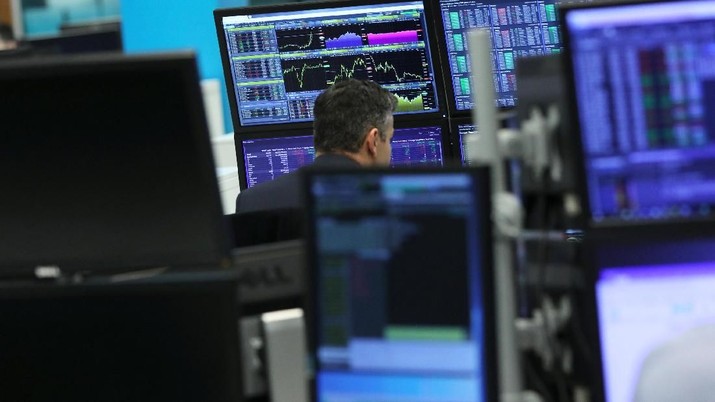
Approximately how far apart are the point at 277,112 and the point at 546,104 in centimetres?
223

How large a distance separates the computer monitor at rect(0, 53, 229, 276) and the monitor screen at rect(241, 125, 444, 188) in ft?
7.29

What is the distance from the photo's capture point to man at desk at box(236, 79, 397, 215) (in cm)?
346

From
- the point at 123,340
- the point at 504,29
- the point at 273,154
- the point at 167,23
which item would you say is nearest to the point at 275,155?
the point at 273,154

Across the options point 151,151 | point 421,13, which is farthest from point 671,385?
point 421,13

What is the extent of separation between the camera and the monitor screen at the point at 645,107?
1438 mm

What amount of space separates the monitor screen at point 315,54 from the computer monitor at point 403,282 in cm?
221

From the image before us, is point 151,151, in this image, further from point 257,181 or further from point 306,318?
point 257,181

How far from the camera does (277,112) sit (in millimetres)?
3693

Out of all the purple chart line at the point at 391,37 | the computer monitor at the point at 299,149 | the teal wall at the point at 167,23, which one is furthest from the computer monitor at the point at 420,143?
the teal wall at the point at 167,23

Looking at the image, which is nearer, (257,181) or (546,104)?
(546,104)

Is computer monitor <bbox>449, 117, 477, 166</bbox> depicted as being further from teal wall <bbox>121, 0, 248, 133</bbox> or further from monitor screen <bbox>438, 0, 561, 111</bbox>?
teal wall <bbox>121, 0, 248, 133</bbox>

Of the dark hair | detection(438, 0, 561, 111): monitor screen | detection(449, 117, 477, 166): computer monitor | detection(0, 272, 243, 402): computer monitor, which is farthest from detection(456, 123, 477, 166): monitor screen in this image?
detection(0, 272, 243, 402): computer monitor

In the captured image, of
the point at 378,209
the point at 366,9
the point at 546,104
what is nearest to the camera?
the point at 378,209

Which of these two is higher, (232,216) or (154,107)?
(154,107)
